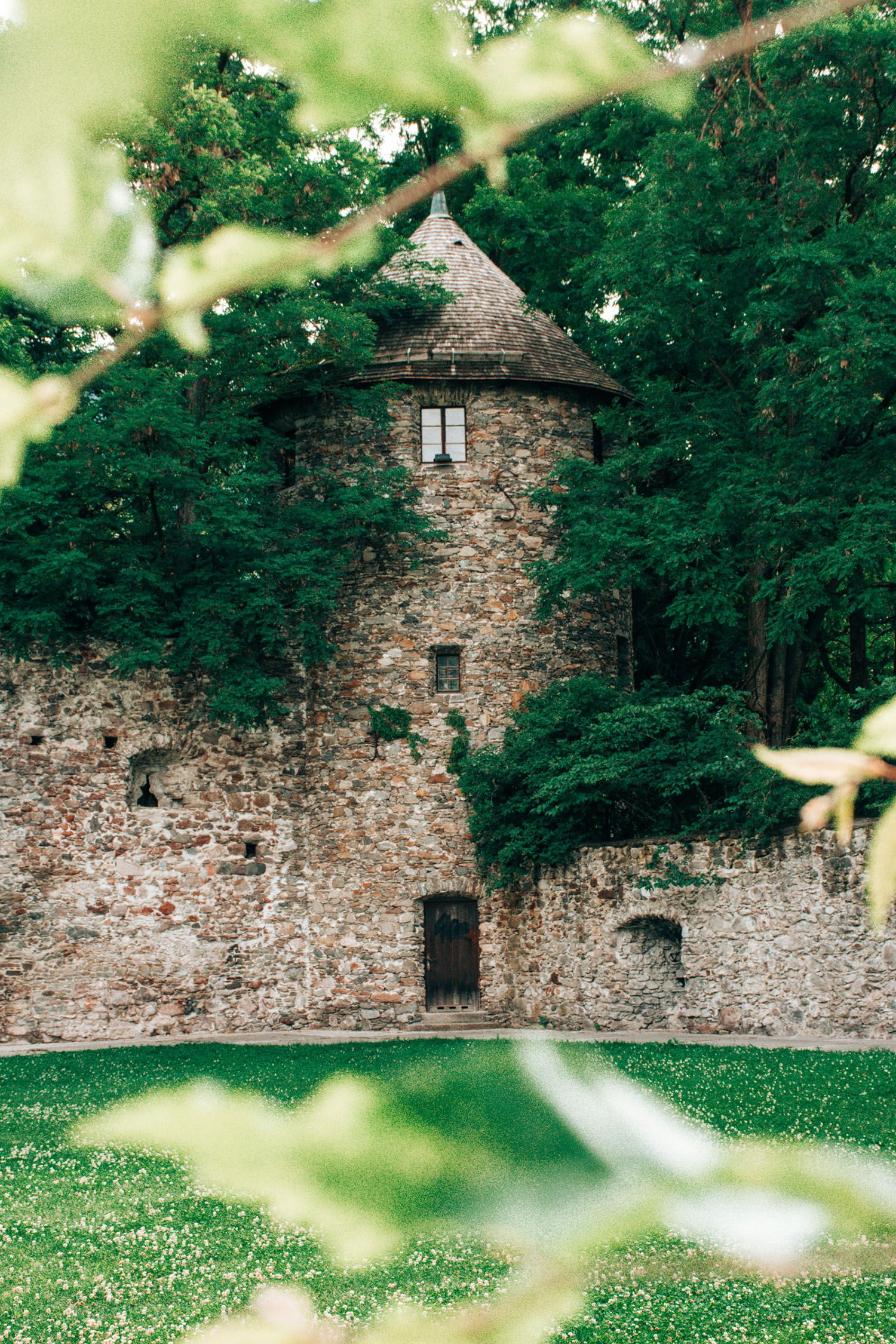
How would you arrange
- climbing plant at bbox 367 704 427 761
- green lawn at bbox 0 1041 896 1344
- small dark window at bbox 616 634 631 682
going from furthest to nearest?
small dark window at bbox 616 634 631 682
climbing plant at bbox 367 704 427 761
green lawn at bbox 0 1041 896 1344

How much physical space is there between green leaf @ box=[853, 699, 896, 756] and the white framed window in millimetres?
15618

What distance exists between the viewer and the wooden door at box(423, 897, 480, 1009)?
15.2 meters

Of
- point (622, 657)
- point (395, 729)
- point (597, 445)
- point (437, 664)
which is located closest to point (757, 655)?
point (622, 657)

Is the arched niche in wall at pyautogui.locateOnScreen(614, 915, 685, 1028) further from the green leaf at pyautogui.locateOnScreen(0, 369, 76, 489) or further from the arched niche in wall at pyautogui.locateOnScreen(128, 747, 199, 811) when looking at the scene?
the green leaf at pyautogui.locateOnScreen(0, 369, 76, 489)

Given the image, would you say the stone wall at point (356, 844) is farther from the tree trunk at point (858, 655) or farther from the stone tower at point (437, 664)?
the tree trunk at point (858, 655)

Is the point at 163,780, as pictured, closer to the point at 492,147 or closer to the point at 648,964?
the point at 648,964

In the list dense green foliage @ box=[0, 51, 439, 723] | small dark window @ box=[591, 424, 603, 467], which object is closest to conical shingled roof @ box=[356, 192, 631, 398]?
dense green foliage @ box=[0, 51, 439, 723]

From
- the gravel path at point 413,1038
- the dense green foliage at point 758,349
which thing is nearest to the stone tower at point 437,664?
the gravel path at point 413,1038

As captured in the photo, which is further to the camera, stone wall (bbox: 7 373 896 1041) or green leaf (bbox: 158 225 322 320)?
stone wall (bbox: 7 373 896 1041)

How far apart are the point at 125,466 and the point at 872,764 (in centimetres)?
1289

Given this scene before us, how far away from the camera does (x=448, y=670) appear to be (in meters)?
15.9

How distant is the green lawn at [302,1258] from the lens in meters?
4.04

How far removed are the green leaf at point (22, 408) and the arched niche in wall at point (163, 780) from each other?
560 inches

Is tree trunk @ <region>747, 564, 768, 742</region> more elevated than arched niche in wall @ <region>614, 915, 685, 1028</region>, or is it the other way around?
tree trunk @ <region>747, 564, 768, 742</region>
